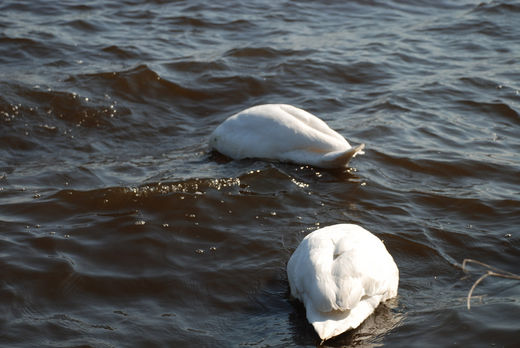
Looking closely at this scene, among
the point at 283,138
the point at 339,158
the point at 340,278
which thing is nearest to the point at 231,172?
the point at 283,138

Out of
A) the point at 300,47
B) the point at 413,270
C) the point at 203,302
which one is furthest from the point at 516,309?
the point at 300,47

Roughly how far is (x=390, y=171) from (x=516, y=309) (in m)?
2.66

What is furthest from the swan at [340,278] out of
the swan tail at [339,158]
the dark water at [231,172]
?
the swan tail at [339,158]

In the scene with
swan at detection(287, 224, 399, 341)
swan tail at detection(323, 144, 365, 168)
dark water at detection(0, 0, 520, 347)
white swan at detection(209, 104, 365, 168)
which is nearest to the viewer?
swan at detection(287, 224, 399, 341)

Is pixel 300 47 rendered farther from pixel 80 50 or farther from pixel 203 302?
pixel 203 302

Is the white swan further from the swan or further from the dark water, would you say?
the swan

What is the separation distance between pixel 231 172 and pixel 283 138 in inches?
22.7

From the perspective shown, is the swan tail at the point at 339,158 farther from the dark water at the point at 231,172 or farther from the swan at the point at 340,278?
the swan at the point at 340,278

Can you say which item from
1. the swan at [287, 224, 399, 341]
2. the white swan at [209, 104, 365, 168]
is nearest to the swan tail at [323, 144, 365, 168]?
the white swan at [209, 104, 365, 168]

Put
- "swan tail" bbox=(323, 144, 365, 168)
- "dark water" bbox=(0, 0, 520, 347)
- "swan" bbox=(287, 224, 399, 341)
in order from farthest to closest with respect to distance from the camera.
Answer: "swan tail" bbox=(323, 144, 365, 168) → "dark water" bbox=(0, 0, 520, 347) → "swan" bbox=(287, 224, 399, 341)

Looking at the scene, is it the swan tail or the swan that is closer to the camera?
the swan

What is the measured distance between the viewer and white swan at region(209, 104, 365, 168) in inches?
262

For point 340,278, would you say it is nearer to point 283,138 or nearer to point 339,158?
point 339,158

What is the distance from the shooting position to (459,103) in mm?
8539
